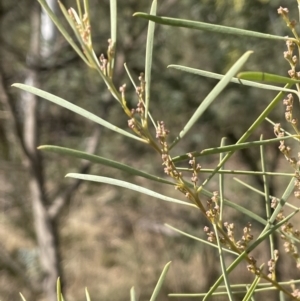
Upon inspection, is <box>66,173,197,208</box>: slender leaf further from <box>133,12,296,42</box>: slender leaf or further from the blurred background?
the blurred background

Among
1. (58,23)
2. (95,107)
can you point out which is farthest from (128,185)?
(95,107)

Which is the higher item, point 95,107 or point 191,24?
point 191,24

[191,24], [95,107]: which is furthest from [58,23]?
[95,107]

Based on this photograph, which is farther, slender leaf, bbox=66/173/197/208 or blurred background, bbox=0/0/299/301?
blurred background, bbox=0/0/299/301

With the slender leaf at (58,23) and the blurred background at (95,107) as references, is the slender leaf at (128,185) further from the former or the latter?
the blurred background at (95,107)

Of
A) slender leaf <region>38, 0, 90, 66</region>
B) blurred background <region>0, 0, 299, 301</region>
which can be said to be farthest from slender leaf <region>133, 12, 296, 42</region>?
blurred background <region>0, 0, 299, 301</region>

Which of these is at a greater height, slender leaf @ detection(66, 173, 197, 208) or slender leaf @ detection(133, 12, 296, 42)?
slender leaf @ detection(133, 12, 296, 42)

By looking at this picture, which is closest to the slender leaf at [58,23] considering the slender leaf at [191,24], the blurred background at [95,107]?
the slender leaf at [191,24]

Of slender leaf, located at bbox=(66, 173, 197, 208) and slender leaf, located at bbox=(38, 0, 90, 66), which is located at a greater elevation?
slender leaf, located at bbox=(38, 0, 90, 66)

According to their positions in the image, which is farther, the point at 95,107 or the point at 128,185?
the point at 95,107

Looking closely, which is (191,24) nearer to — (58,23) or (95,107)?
(58,23)

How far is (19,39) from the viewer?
2236mm

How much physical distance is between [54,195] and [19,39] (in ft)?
2.40

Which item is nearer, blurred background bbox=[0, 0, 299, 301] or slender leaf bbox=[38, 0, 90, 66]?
slender leaf bbox=[38, 0, 90, 66]
